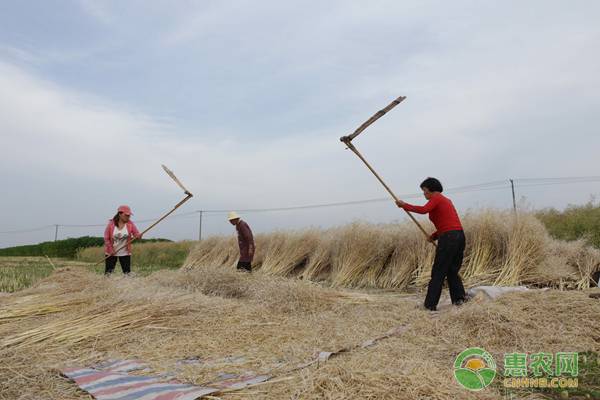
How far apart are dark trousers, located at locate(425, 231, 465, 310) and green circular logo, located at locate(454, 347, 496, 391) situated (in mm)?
1540

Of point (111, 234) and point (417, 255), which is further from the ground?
point (111, 234)

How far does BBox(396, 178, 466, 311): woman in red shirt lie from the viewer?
15.3 ft

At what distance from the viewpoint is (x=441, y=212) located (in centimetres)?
485

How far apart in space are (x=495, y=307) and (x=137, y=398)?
8.80 feet

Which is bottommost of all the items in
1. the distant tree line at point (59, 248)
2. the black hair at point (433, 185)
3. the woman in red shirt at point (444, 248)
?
the distant tree line at point (59, 248)

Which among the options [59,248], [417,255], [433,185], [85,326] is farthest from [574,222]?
[59,248]

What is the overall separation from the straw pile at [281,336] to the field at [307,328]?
1 cm

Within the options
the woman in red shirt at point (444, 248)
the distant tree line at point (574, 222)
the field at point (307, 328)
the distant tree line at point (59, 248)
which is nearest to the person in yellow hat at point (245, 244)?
the field at point (307, 328)

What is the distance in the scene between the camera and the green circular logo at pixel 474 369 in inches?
98.3

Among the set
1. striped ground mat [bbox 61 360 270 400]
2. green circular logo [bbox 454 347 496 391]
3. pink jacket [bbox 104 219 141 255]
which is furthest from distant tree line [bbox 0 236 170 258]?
green circular logo [bbox 454 347 496 391]

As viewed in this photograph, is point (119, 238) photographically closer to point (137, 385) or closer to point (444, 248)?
point (444, 248)

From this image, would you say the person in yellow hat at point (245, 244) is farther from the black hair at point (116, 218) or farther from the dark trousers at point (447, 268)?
the dark trousers at point (447, 268)

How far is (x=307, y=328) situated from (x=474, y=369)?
1460 millimetres
